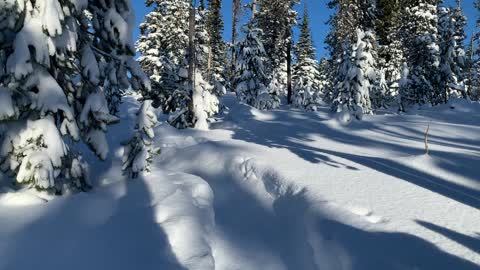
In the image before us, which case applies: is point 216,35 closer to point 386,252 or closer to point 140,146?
point 140,146

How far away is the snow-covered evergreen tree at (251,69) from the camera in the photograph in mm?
30562

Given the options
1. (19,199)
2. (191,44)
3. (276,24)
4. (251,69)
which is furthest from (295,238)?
(276,24)

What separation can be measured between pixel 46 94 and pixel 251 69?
24.8 meters

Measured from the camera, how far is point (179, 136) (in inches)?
584

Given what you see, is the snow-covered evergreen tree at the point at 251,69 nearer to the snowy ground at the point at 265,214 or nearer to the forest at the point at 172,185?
the forest at the point at 172,185

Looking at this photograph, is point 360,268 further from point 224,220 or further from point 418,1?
point 418,1

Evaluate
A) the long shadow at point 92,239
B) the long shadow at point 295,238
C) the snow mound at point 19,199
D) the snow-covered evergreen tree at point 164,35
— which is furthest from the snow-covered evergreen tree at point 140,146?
the snow-covered evergreen tree at point 164,35

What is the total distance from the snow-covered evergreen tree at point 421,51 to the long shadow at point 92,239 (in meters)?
27.0

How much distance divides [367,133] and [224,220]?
9.24 meters

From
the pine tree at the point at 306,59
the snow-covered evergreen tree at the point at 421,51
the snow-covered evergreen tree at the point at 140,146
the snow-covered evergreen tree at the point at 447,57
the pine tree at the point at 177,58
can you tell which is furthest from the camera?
the pine tree at the point at 306,59

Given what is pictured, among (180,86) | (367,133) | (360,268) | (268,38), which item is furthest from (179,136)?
(268,38)

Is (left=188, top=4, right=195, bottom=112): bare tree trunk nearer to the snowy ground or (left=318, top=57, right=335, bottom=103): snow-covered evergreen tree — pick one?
the snowy ground

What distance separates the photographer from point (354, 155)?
11852 mm

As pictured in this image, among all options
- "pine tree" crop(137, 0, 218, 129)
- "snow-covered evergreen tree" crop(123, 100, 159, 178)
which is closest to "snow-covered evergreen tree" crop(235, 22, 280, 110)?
"pine tree" crop(137, 0, 218, 129)
